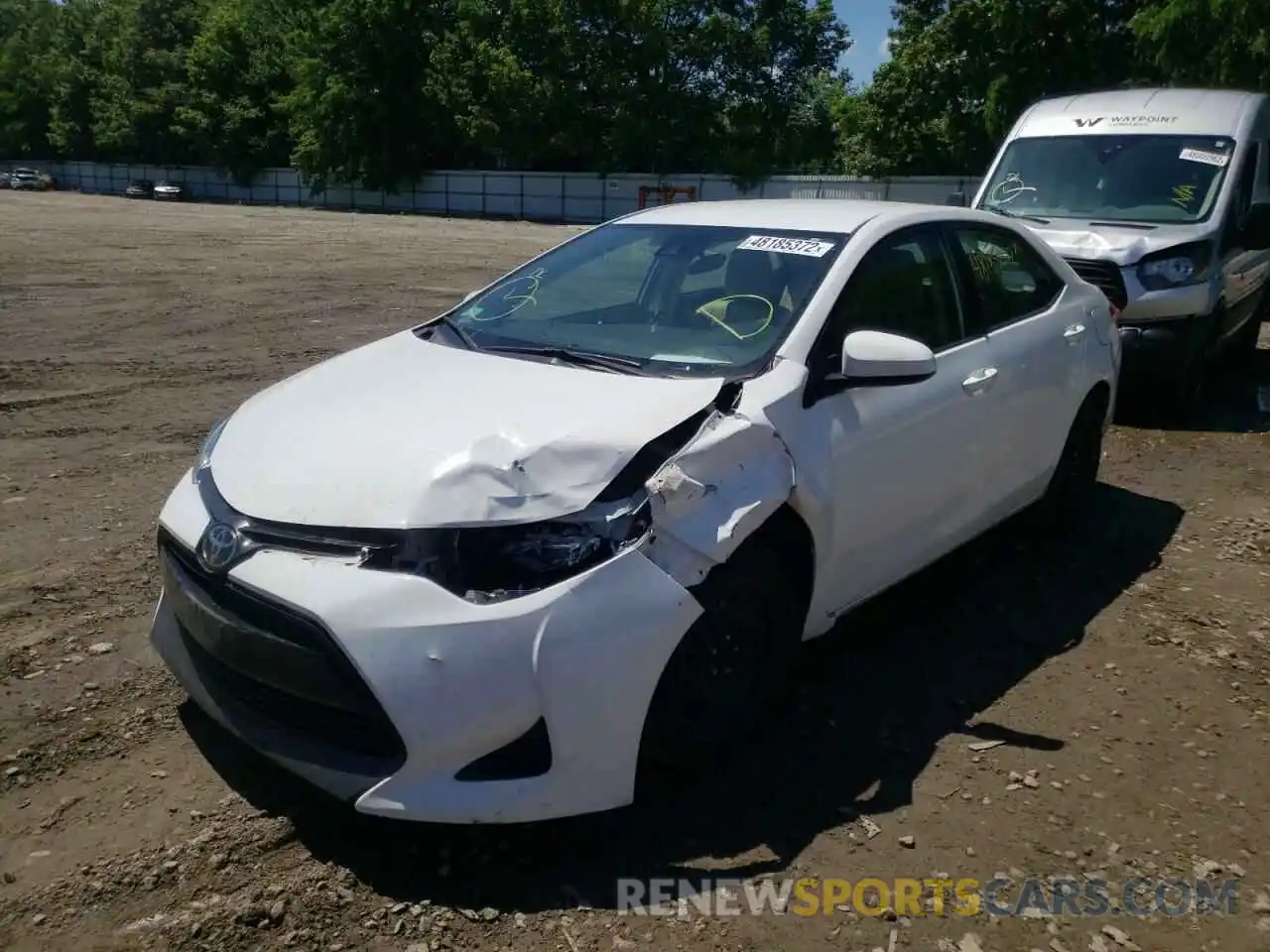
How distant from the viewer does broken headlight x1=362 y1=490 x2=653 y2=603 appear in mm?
2689

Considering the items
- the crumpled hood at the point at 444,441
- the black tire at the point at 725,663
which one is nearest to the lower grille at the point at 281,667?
the crumpled hood at the point at 444,441

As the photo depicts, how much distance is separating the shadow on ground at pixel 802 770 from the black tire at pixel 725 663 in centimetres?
16

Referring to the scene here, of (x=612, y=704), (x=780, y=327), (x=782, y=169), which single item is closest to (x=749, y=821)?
(x=612, y=704)

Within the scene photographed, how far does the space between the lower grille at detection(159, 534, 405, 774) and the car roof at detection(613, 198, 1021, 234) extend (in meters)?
2.36

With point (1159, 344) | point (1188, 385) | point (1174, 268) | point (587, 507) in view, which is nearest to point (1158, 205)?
point (1174, 268)

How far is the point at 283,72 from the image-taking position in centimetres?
6359

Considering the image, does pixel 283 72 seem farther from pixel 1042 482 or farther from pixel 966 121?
pixel 1042 482

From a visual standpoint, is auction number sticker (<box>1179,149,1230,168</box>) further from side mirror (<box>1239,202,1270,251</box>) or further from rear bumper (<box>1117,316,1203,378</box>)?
rear bumper (<box>1117,316,1203,378</box>)

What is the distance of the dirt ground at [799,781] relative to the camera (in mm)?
2697

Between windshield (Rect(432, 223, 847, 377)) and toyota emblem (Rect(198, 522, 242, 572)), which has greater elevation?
windshield (Rect(432, 223, 847, 377))

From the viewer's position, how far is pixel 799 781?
3275 millimetres

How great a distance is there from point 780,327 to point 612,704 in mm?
1455

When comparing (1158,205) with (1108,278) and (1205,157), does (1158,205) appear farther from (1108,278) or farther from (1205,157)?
(1108,278)

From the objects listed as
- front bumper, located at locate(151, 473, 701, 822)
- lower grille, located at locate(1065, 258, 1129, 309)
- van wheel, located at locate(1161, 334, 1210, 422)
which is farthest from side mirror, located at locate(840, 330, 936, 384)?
van wheel, located at locate(1161, 334, 1210, 422)
